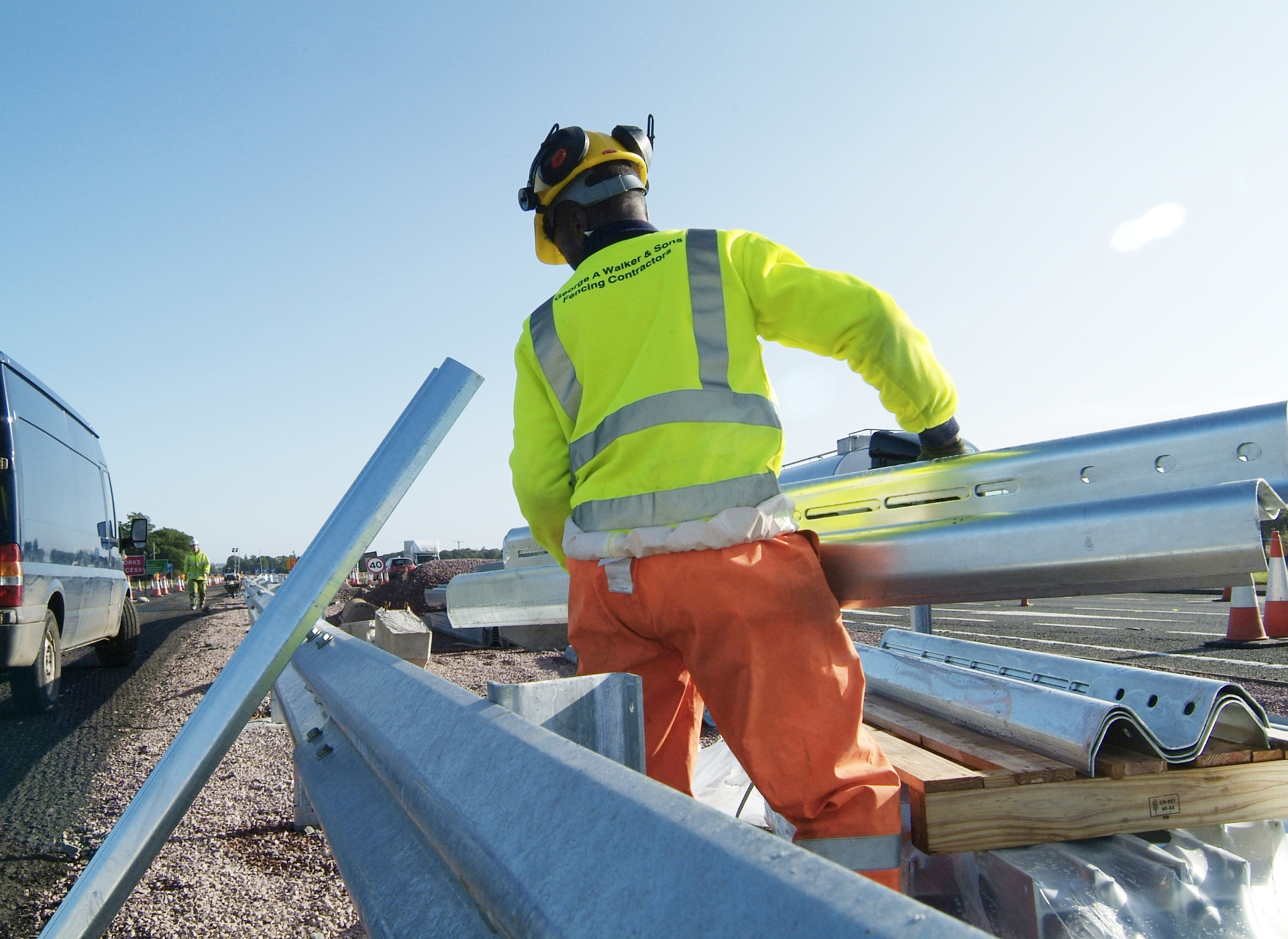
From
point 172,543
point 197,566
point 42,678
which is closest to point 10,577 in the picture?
point 42,678

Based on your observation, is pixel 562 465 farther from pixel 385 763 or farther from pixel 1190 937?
pixel 1190 937

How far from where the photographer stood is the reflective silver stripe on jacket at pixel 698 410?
1842 mm

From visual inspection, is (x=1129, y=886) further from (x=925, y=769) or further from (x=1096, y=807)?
(x=925, y=769)

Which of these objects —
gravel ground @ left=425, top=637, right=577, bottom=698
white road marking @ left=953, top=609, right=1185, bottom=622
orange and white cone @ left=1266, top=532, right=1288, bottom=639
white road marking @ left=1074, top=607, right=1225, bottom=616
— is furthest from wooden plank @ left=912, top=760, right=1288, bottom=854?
white road marking @ left=1074, top=607, right=1225, bottom=616

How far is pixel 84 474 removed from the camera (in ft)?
28.3

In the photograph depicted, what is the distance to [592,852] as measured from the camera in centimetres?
72

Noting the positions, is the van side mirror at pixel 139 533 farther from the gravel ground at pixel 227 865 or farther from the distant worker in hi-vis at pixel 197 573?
the distant worker in hi-vis at pixel 197 573

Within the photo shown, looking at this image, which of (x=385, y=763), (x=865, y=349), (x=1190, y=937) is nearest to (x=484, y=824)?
(x=385, y=763)

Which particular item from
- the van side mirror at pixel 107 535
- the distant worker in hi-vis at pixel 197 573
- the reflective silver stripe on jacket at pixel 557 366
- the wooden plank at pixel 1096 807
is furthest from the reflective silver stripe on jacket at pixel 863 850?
the distant worker in hi-vis at pixel 197 573

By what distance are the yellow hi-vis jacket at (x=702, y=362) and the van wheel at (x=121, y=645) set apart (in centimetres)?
906

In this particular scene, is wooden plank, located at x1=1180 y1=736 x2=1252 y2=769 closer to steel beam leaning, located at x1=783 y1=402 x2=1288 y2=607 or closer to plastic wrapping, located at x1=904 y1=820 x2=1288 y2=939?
plastic wrapping, located at x1=904 y1=820 x2=1288 y2=939

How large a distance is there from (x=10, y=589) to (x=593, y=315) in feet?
19.4

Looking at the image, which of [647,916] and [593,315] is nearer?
[647,916]

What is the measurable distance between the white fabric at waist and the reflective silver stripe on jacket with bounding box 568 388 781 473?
7.4 inches
